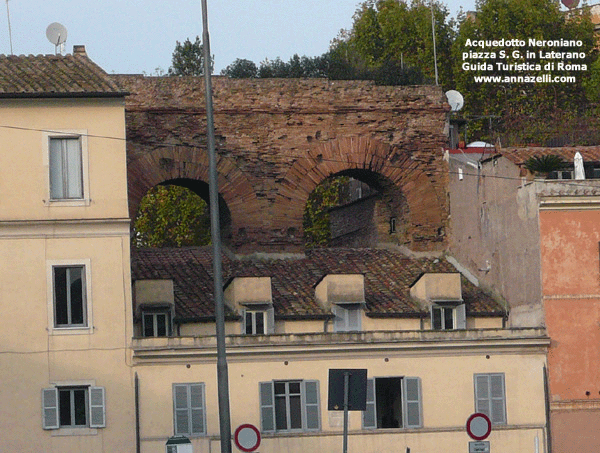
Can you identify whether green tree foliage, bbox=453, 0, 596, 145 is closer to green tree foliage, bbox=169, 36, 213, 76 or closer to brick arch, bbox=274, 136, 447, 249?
green tree foliage, bbox=169, 36, 213, 76

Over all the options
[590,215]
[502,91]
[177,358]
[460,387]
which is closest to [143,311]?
[177,358]

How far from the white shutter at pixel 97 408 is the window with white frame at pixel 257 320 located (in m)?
3.68

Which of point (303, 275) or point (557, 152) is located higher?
point (557, 152)

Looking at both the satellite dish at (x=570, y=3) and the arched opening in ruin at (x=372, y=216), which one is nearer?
the arched opening in ruin at (x=372, y=216)

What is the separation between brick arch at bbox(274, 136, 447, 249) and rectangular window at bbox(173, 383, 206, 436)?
7196 millimetres

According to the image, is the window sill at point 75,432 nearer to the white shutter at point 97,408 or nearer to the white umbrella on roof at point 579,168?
the white shutter at point 97,408

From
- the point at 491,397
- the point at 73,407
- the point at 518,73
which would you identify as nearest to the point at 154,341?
the point at 73,407

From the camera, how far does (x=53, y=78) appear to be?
104 feet

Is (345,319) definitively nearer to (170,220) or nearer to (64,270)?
(64,270)

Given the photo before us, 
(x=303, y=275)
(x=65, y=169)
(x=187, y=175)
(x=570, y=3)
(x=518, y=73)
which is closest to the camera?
(x=65, y=169)

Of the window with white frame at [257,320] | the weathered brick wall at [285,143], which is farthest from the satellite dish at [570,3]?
the window with white frame at [257,320]

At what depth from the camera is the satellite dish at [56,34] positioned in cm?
3506

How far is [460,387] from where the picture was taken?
32219 millimetres

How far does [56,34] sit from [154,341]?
337 inches
